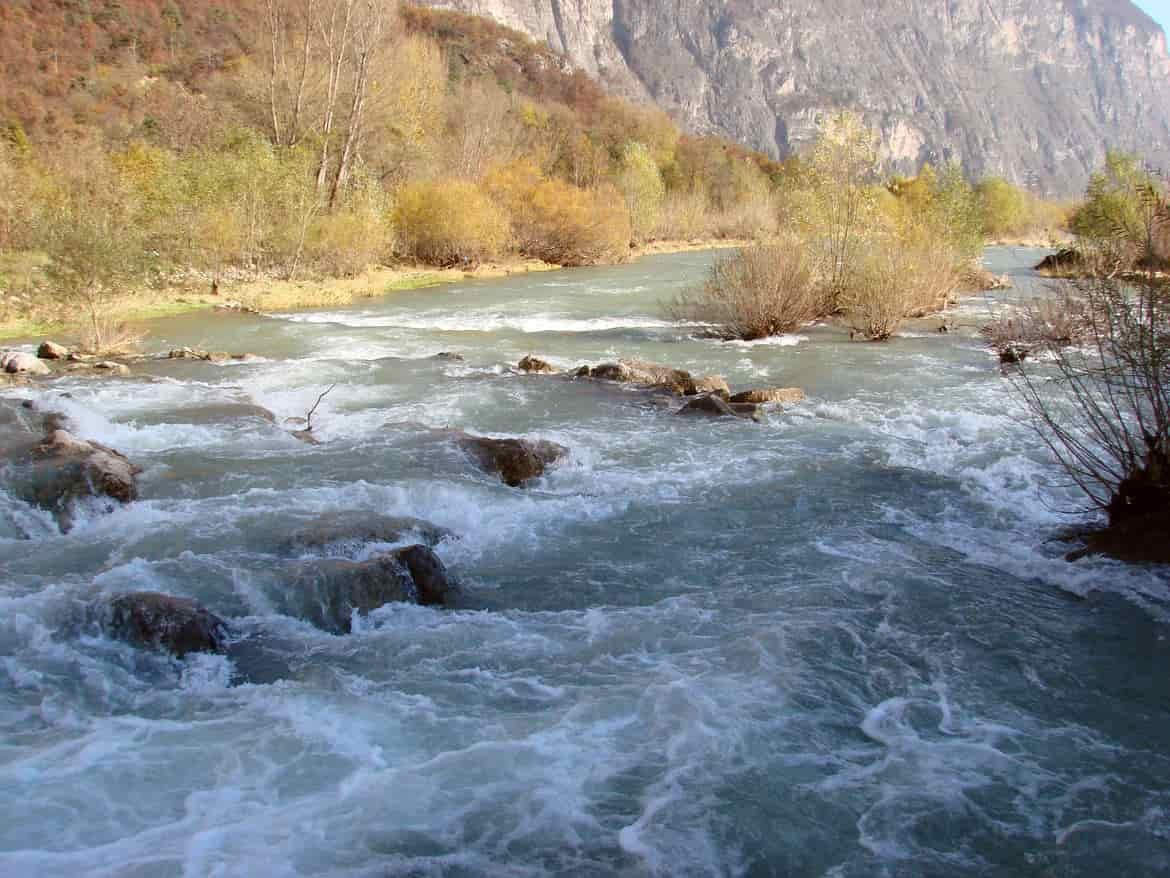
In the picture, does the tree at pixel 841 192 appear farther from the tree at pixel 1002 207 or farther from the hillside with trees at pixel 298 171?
the tree at pixel 1002 207

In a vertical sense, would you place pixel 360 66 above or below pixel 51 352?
above

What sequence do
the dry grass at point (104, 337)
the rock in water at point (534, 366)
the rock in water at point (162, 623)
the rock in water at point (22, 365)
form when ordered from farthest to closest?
the dry grass at point (104, 337), the rock in water at point (534, 366), the rock in water at point (22, 365), the rock in water at point (162, 623)

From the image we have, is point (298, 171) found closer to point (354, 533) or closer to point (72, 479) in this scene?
point (72, 479)

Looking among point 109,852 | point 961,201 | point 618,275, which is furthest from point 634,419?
point 618,275

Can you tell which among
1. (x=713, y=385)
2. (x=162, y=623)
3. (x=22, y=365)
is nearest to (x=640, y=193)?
(x=713, y=385)

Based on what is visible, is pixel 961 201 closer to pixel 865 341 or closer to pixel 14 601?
pixel 865 341

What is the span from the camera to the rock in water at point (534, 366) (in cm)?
1794

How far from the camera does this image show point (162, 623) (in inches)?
263

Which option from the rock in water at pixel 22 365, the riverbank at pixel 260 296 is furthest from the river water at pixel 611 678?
the riverbank at pixel 260 296

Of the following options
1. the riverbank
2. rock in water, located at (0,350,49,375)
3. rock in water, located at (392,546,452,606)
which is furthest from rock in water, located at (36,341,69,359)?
rock in water, located at (392,546,452,606)

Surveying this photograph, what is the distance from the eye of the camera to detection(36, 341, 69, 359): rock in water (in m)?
18.0

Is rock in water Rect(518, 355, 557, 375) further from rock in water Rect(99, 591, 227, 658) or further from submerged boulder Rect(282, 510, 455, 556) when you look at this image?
rock in water Rect(99, 591, 227, 658)

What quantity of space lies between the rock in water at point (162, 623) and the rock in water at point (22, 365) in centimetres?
1155

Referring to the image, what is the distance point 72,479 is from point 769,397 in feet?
31.5
